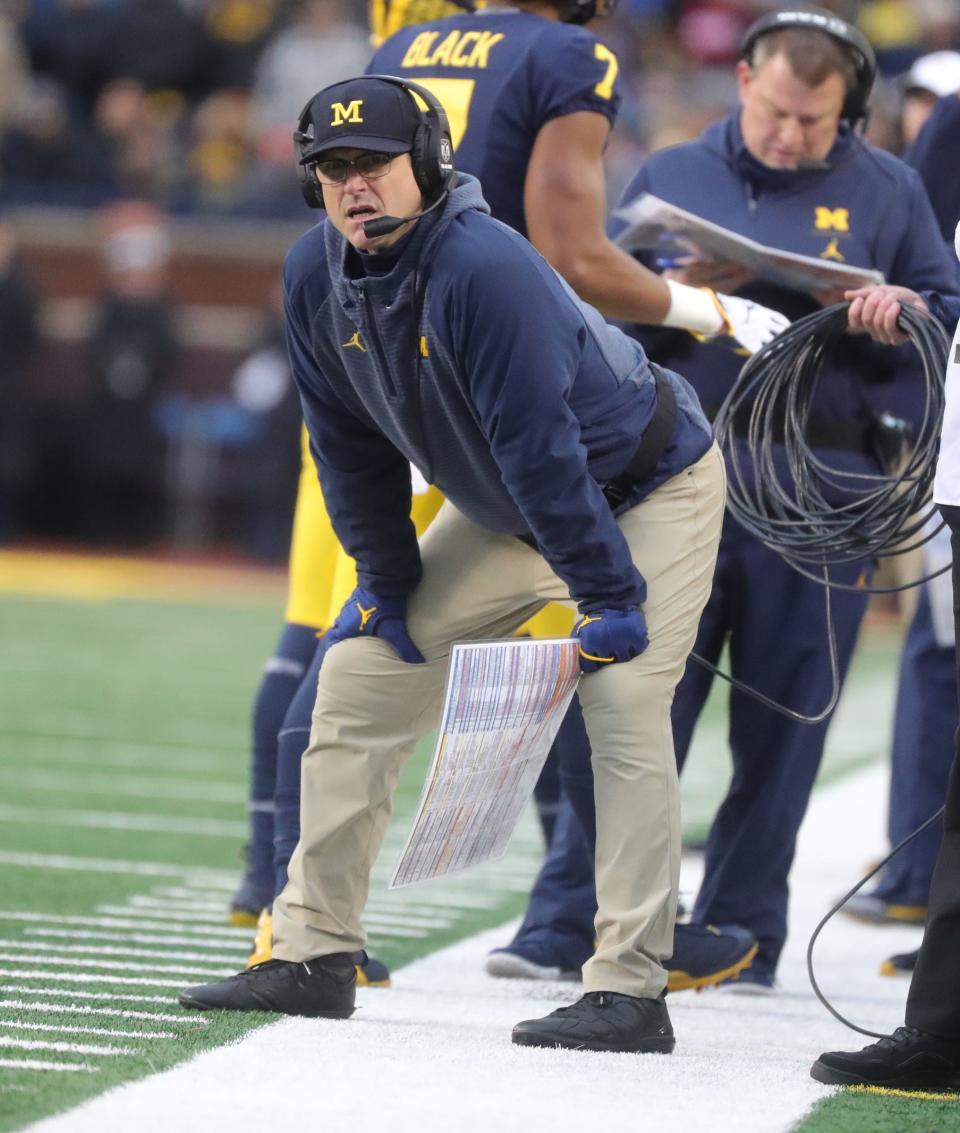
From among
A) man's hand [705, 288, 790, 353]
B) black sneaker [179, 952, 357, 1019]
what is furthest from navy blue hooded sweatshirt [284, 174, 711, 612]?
black sneaker [179, 952, 357, 1019]

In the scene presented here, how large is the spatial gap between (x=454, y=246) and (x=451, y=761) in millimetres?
877

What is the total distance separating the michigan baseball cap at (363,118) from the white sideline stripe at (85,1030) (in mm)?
1514

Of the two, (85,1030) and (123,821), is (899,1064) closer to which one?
(85,1030)

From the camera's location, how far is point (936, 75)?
6379mm

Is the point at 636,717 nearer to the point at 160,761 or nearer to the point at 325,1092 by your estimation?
the point at 325,1092

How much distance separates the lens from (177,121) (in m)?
18.1

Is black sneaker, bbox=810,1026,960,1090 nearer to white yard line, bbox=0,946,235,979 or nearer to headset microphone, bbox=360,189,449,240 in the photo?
white yard line, bbox=0,946,235,979

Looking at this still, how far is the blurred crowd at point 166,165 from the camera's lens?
1669cm

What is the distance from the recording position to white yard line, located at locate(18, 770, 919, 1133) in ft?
10.3

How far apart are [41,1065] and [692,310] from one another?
6.90 ft

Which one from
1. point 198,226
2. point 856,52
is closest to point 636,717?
point 856,52

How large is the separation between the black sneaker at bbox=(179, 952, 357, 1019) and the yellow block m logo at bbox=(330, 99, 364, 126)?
1.50 meters

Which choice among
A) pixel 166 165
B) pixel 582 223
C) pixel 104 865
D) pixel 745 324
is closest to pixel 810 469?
pixel 745 324

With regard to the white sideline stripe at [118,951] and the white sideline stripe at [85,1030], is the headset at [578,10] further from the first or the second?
the white sideline stripe at [85,1030]
